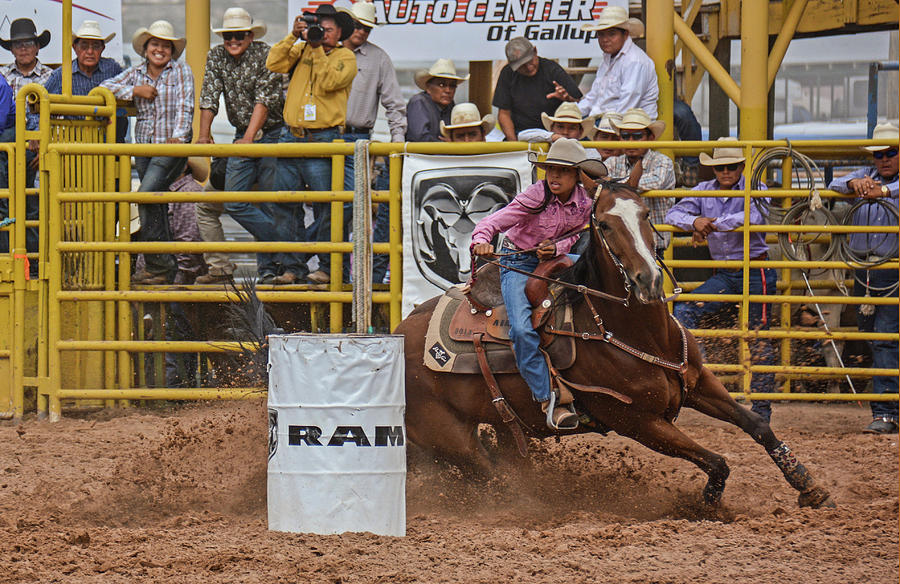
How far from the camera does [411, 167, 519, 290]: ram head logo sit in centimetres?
810

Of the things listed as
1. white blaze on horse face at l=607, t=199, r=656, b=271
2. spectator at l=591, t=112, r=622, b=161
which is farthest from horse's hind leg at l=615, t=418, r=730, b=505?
spectator at l=591, t=112, r=622, b=161

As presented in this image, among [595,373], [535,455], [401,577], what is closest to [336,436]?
[401,577]

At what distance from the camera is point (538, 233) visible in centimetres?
618

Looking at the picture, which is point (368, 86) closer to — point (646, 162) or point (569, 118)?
point (569, 118)

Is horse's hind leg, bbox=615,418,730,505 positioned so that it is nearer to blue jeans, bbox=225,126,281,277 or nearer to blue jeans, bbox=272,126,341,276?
blue jeans, bbox=272,126,341,276

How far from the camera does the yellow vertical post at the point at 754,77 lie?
936cm

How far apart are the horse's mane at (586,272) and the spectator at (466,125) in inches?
123

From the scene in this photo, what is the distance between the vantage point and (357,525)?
17.8ft

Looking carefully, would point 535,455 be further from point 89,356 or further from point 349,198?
point 89,356

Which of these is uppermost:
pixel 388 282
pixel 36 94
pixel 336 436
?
pixel 36 94

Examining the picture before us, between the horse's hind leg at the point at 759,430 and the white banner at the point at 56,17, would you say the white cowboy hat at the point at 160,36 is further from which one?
the horse's hind leg at the point at 759,430

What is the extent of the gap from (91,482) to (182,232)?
2960 mm

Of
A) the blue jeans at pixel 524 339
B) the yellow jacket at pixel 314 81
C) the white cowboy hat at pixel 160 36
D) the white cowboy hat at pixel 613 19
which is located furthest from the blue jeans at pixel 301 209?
the blue jeans at pixel 524 339

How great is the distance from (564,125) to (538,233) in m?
2.69
